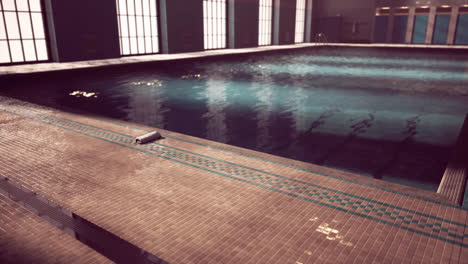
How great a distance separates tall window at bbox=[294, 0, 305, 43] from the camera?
99.0ft

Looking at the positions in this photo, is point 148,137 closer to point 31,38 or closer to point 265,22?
point 31,38

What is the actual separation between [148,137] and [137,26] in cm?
1418

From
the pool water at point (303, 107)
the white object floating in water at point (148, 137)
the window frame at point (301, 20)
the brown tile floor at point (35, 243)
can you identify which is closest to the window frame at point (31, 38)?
the pool water at point (303, 107)

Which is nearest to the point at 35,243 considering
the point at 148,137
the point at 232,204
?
the point at 232,204

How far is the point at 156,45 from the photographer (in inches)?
726

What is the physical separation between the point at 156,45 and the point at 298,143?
49.3 feet

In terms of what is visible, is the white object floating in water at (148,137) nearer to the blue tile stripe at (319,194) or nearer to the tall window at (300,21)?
the blue tile stripe at (319,194)

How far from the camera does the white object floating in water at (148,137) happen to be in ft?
14.9

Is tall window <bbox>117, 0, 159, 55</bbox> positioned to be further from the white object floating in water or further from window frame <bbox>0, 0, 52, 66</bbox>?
the white object floating in water

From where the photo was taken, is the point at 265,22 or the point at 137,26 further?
the point at 265,22

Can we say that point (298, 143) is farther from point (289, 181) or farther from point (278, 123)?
point (289, 181)

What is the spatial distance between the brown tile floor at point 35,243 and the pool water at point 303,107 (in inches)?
120

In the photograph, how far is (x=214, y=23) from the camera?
21.8 m

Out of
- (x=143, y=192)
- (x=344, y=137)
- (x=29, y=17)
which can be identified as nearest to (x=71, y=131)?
(x=143, y=192)
